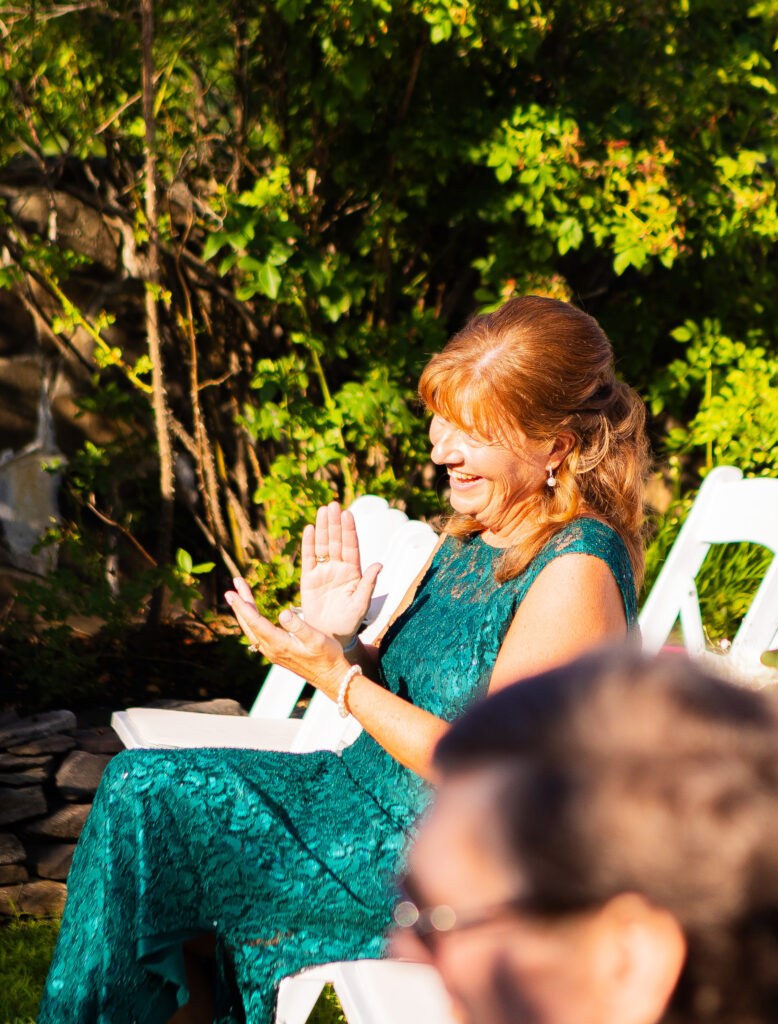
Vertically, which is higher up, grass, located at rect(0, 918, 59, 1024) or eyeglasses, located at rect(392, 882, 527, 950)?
eyeglasses, located at rect(392, 882, 527, 950)

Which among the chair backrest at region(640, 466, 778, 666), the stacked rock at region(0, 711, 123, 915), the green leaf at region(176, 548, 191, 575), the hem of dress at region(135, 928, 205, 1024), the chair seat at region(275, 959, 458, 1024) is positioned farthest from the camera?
the green leaf at region(176, 548, 191, 575)

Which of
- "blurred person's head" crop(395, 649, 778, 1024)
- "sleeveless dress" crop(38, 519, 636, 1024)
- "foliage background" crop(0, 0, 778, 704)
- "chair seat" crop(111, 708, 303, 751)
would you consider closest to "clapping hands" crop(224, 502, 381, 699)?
"sleeveless dress" crop(38, 519, 636, 1024)

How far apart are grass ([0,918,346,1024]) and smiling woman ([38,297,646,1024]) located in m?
0.65

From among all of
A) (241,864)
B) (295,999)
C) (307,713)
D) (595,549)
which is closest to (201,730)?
(307,713)

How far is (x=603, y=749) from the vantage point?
0.68m

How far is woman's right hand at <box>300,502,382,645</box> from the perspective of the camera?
2199 mm

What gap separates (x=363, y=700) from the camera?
1.97 meters

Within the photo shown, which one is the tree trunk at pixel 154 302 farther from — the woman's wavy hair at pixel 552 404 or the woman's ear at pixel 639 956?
the woman's ear at pixel 639 956

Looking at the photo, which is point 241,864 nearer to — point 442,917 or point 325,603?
point 325,603

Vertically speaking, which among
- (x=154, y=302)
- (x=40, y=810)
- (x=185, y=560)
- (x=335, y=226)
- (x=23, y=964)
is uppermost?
(x=335, y=226)

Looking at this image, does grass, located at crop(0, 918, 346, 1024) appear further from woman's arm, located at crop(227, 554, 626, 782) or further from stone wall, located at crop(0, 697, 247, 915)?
woman's arm, located at crop(227, 554, 626, 782)

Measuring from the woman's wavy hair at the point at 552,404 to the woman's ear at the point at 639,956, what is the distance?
54.8 inches

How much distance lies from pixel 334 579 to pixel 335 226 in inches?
92.6

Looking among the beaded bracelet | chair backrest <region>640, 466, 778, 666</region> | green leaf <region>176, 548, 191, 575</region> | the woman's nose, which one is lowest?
green leaf <region>176, 548, 191, 575</region>
